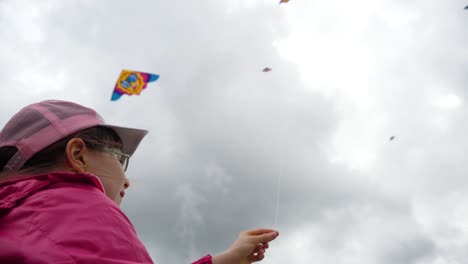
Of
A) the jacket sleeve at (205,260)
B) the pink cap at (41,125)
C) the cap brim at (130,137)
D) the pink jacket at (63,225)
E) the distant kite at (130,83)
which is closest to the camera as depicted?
the pink jacket at (63,225)

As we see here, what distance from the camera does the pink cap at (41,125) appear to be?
257cm

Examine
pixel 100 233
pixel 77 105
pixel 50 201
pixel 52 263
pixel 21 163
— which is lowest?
pixel 52 263

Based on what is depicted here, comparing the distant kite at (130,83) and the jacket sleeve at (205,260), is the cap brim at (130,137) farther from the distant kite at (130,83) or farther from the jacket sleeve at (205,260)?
the distant kite at (130,83)

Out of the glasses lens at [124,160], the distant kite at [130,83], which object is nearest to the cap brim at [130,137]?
the glasses lens at [124,160]

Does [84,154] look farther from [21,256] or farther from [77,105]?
[21,256]

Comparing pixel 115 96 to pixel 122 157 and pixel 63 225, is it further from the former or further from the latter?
pixel 63 225

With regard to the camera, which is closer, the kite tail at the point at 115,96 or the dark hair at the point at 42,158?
the dark hair at the point at 42,158

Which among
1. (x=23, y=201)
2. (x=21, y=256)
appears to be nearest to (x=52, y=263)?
(x=21, y=256)

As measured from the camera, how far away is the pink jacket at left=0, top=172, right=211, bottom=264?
1.71 m

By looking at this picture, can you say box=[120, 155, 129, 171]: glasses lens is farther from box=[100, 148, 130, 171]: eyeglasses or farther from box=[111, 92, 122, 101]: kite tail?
box=[111, 92, 122, 101]: kite tail

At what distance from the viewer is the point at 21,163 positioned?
8.39 feet

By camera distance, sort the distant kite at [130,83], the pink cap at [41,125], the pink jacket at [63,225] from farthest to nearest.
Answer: the distant kite at [130,83] → the pink cap at [41,125] → the pink jacket at [63,225]

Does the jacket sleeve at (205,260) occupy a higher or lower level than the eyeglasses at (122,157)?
lower

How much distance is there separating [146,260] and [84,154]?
1109mm
